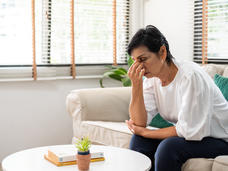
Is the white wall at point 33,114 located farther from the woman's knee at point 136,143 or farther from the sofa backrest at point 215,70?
the woman's knee at point 136,143

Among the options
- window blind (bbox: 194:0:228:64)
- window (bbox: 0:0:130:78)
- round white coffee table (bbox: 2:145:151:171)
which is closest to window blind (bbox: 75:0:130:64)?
window (bbox: 0:0:130:78)

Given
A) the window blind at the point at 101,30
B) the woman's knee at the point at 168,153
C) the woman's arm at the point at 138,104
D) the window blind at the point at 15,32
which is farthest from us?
the window blind at the point at 101,30

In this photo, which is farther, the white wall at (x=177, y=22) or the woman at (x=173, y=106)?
the white wall at (x=177, y=22)

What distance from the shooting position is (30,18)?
3.28 m

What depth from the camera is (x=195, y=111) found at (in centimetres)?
171

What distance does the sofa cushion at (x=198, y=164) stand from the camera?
1.62 m

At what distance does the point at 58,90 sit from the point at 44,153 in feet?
5.56

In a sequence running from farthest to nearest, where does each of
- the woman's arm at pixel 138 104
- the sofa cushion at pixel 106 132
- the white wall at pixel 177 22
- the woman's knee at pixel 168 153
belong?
the white wall at pixel 177 22 < the sofa cushion at pixel 106 132 < the woman's arm at pixel 138 104 < the woman's knee at pixel 168 153

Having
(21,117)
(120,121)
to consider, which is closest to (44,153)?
(120,121)

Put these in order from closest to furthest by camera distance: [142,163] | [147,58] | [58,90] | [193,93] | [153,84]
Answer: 1. [142,163]
2. [193,93]
3. [147,58]
4. [153,84]
5. [58,90]

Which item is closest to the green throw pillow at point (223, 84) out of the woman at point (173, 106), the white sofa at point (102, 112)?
the white sofa at point (102, 112)

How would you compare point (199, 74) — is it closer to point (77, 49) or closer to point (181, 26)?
point (181, 26)

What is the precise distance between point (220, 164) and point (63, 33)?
2.27 meters

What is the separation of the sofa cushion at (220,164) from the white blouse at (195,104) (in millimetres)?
141
